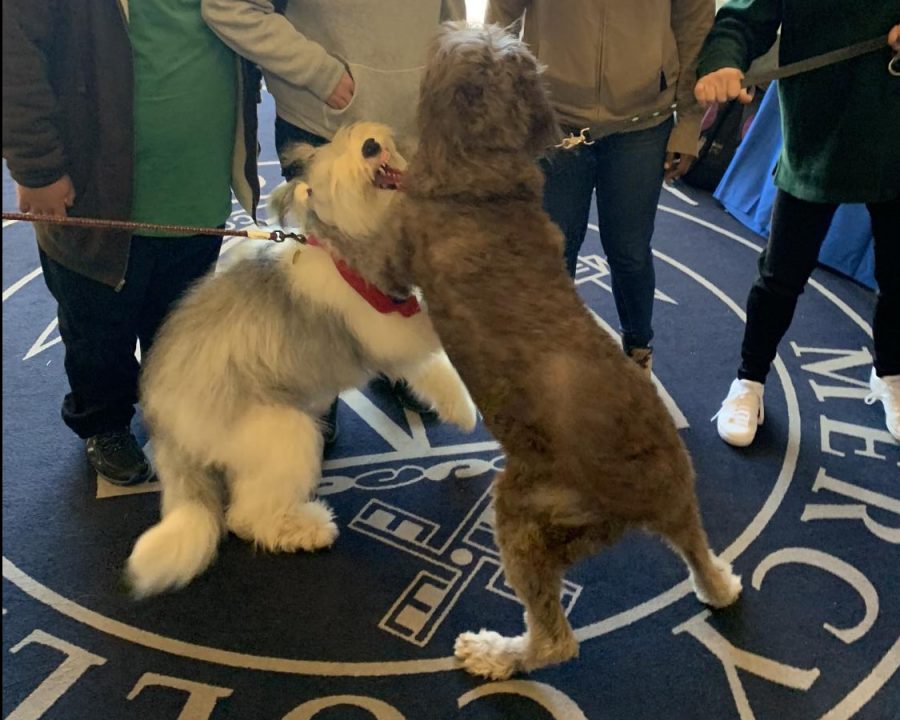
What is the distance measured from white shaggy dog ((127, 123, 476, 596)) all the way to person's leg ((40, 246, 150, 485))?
0.20 m

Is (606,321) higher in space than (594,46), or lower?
lower

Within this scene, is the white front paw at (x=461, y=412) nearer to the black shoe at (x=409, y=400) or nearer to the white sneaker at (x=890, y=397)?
the black shoe at (x=409, y=400)

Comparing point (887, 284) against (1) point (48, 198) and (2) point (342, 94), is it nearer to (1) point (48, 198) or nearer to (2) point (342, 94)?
(2) point (342, 94)

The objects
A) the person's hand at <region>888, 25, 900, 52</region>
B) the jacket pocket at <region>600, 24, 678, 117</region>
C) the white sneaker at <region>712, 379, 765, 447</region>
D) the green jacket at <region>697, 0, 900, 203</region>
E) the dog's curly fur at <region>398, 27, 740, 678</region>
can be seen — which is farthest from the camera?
the white sneaker at <region>712, 379, 765, 447</region>

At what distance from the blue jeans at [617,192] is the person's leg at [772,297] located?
1.20 ft

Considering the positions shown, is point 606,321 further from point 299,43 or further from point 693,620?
point 299,43

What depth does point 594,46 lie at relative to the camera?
2.10 m

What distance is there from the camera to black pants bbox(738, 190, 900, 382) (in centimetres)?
229

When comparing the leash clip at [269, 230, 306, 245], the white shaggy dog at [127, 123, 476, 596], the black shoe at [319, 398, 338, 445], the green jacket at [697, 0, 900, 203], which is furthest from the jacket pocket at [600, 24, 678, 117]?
the black shoe at [319, 398, 338, 445]

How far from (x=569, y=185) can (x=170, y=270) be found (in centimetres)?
120

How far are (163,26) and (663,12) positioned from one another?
130 cm

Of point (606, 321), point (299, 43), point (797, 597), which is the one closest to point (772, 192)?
point (606, 321)

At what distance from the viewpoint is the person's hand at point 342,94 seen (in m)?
1.99

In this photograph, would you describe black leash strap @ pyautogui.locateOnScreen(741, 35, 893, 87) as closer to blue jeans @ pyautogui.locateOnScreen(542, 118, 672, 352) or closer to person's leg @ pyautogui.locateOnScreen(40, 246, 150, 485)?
blue jeans @ pyautogui.locateOnScreen(542, 118, 672, 352)
